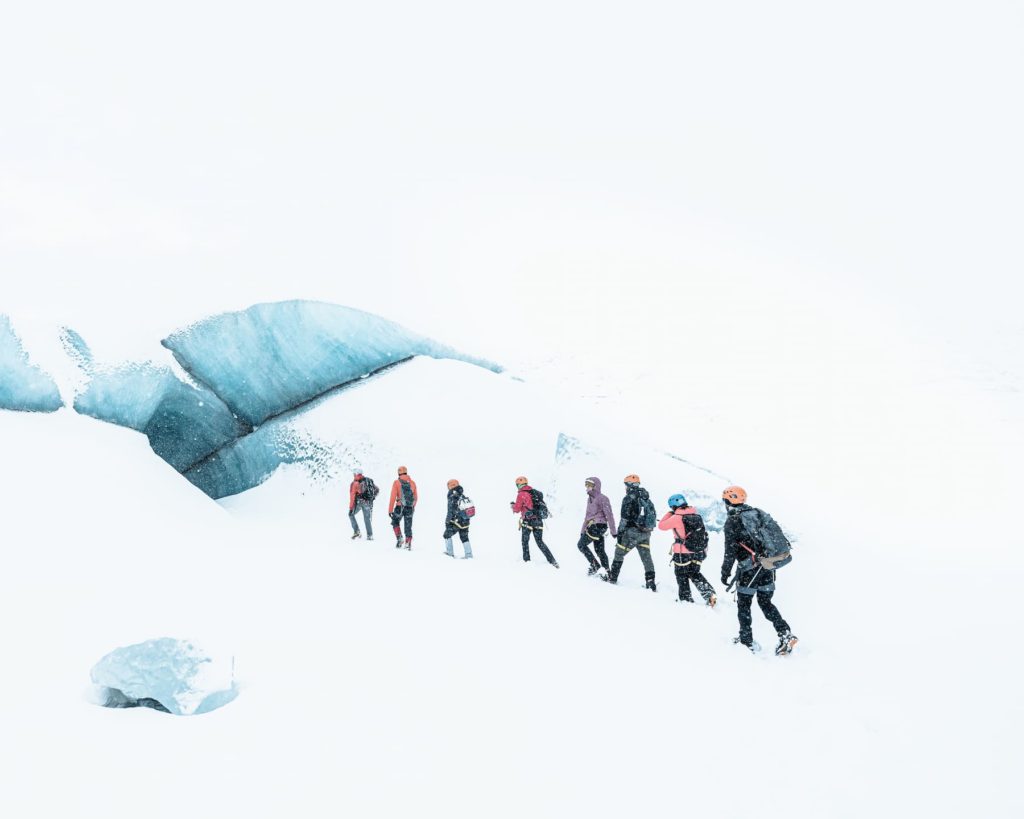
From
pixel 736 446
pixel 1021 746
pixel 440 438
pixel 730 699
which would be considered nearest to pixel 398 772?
pixel 730 699

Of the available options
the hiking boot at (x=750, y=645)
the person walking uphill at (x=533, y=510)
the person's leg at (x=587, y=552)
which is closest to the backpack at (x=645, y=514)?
the person's leg at (x=587, y=552)

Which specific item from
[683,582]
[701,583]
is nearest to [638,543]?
[683,582]

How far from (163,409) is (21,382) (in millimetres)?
2970

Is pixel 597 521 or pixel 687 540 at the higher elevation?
pixel 687 540

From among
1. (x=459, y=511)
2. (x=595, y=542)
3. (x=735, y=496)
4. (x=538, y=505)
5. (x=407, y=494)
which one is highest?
(x=735, y=496)

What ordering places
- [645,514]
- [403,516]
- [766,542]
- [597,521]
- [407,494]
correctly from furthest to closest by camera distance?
[403,516] → [407,494] → [597,521] → [645,514] → [766,542]

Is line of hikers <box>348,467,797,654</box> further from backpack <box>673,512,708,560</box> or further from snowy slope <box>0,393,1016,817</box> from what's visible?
snowy slope <box>0,393,1016,817</box>

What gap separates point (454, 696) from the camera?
4.78 metres

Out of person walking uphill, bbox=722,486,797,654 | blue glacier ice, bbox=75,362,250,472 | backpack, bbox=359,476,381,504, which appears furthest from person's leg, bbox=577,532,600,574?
blue glacier ice, bbox=75,362,250,472

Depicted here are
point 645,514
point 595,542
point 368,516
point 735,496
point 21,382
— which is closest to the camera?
point 735,496

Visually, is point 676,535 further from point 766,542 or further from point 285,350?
point 285,350

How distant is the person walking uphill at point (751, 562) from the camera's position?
586cm

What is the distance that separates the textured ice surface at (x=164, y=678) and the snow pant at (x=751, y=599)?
15.3 feet

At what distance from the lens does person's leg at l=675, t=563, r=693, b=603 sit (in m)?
7.49
